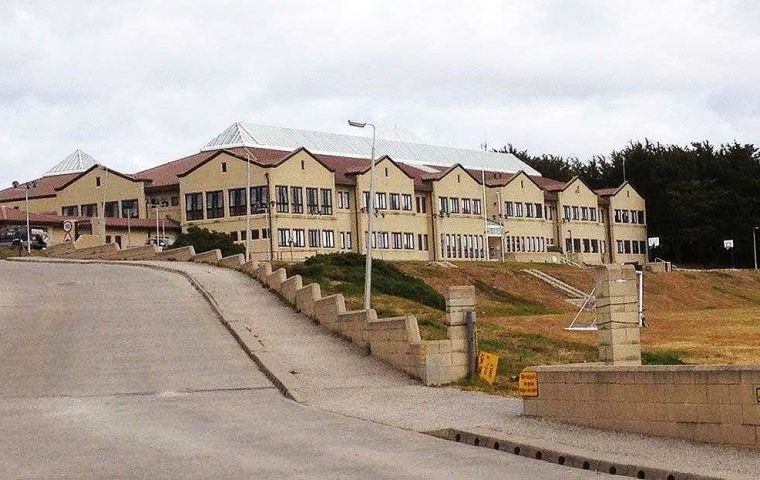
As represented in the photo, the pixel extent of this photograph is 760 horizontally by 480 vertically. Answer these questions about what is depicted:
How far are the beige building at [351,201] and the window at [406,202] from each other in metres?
0.08

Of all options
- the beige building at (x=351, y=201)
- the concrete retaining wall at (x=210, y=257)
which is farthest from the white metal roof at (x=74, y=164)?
the concrete retaining wall at (x=210, y=257)

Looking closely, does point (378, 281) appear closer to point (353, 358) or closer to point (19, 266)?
point (19, 266)

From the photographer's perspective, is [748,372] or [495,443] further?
[495,443]

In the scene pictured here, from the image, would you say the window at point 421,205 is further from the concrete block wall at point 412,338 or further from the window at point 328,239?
the concrete block wall at point 412,338

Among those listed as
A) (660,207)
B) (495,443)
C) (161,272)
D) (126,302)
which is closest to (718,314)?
(161,272)

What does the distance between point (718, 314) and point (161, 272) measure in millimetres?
28357

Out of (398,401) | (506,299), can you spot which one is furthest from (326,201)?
(398,401)

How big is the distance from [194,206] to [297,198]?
8.37 m

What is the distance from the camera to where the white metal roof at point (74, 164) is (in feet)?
389

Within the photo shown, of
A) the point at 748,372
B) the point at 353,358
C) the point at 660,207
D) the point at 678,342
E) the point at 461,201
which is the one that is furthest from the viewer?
the point at 660,207

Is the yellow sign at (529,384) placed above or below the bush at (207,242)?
below

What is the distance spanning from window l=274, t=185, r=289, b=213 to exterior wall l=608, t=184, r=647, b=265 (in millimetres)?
41537

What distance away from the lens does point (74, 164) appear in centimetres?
11994

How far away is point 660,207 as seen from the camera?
417 ft
